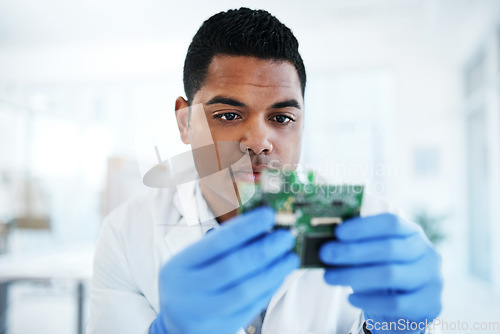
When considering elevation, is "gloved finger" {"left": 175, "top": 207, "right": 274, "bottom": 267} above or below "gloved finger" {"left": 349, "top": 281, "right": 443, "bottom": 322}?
above

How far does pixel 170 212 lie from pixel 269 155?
483mm

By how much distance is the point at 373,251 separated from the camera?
669 mm

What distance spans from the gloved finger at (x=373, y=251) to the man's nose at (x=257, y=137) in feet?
1.07

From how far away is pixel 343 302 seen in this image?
1.13m

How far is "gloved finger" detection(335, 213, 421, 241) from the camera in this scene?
0.62 metres

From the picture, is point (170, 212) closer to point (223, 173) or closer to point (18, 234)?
point (223, 173)

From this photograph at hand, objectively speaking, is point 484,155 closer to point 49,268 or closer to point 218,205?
point 218,205

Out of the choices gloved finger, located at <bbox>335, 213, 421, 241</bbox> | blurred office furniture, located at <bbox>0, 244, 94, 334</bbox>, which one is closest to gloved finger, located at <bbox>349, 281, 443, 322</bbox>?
gloved finger, located at <bbox>335, 213, 421, 241</bbox>

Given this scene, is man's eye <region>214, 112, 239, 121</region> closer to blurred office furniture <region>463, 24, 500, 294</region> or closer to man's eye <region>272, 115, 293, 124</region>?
man's eye <region>272, 115, 293, 124</region>

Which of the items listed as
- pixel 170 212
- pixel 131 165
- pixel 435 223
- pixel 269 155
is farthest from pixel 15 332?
pixel 435 223

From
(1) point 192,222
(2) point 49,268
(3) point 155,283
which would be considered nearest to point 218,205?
(1) point 192,222

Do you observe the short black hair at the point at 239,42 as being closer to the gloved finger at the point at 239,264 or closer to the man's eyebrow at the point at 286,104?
the man's eyebrow at the point at 286,104

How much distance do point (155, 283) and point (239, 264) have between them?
1.82 feet

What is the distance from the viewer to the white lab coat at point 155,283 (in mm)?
1007
